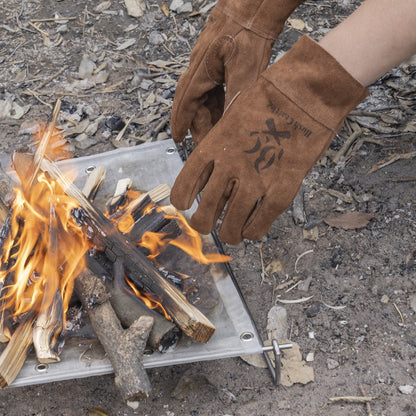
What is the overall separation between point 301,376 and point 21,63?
3461 mm

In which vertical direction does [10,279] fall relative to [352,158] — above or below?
above

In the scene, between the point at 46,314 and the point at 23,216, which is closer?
the point at 46,314

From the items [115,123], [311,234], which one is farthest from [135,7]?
[311,234]

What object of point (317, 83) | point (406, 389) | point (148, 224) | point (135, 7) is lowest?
point (406, 389)

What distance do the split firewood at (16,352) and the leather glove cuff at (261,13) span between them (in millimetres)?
1697

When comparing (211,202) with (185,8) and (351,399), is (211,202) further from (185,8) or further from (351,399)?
(185,8)

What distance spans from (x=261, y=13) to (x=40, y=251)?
156 centimetres

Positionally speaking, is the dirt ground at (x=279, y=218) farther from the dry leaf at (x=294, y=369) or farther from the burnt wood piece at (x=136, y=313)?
the burnt wood piece at (x=136, y=313)

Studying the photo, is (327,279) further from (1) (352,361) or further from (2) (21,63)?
(2) (21,63)

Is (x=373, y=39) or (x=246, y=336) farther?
(x=246, y=336)

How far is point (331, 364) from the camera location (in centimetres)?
270

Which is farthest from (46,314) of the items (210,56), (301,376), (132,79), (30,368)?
(132,79)

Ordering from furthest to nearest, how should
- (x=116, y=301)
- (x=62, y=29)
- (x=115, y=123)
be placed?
1. (x=62, y=29)
2. (x=115, y=123)
3. (x=116, y=301)

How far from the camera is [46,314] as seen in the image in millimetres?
2508
